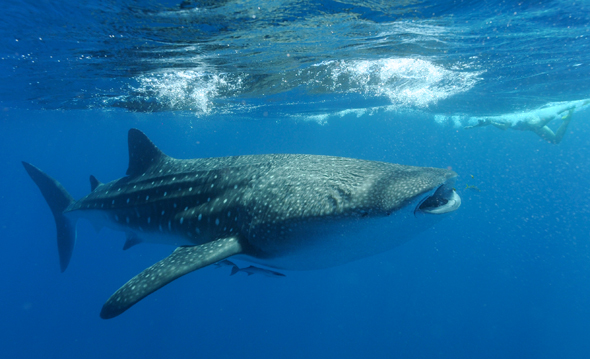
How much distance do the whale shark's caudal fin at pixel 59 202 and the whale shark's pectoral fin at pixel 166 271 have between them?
6.06m

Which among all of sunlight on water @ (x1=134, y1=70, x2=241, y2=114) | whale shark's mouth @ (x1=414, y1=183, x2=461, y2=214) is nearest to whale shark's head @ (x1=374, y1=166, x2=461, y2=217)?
whale shark's mouth @ (x1=414, y1=183, x2=461, y2=214)

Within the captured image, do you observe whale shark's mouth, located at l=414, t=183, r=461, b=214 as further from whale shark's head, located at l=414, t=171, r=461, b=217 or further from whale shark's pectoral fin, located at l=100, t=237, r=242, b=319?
whale shark's pectoral fin, located at l=100, t=237, r=242, b=319

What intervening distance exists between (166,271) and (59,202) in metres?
6.72

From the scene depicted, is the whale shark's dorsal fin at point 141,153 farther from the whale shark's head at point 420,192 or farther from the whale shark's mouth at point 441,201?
the whale shark's mouth at point 441,201

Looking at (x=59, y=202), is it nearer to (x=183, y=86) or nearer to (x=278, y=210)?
(x=278, y=210)

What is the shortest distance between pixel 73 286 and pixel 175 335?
76.0 ft

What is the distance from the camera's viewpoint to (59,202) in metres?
8.02

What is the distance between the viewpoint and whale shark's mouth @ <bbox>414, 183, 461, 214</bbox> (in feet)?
8.88

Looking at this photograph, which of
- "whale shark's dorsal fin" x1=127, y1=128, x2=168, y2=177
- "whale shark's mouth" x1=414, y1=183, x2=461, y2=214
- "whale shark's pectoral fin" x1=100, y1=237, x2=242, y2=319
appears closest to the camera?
"whale shark's mouth" x1=414, y1=183, x2=461, y2=214

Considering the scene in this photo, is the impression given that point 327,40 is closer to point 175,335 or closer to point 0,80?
point 0,80

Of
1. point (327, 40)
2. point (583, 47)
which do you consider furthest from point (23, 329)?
point (583, 47)

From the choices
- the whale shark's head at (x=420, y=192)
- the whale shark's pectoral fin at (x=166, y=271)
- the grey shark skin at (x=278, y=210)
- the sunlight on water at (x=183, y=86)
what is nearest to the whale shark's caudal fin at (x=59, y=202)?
the grey shark skin at (x=278, y=210)

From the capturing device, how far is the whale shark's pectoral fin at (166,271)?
301 cm

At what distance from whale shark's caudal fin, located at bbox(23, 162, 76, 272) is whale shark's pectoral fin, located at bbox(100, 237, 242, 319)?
606 centimetres
